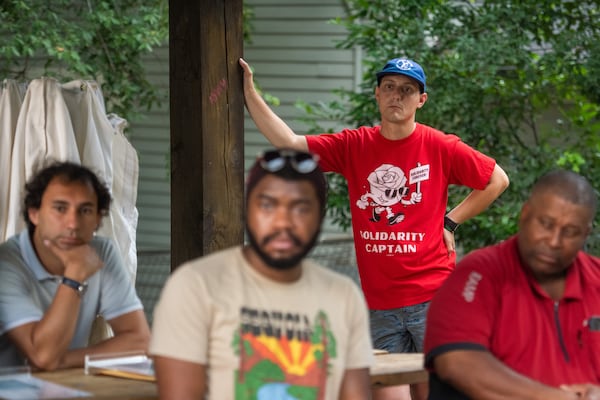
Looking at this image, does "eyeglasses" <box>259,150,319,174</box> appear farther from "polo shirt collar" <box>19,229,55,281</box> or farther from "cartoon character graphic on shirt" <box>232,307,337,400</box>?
"polo shirt collar" <box>19,229,55,281</box>

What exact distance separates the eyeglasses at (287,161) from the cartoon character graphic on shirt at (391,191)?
204 centimetres

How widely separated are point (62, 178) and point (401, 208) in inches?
74.1

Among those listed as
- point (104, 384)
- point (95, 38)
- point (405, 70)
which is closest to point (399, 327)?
point (405, 70)

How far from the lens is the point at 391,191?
5371mm

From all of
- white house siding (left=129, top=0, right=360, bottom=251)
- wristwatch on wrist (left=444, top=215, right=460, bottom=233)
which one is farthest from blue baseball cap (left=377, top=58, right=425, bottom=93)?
white house siding (left=129, top=0, right=360, bottom=251)

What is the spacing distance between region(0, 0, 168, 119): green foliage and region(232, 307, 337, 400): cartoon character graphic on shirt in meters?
6.01

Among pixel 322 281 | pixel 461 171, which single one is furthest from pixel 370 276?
pixel 322 281

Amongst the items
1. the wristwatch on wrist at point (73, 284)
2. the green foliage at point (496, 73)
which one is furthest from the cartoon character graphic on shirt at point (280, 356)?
the green foliage at point (496, 73)

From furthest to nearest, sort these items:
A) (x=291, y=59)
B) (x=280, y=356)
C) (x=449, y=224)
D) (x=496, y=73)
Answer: (x=291, y=59)
(x=496, y=73)
(x=449, y=224)
(x=280, y=356)

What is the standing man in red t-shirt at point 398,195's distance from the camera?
5.36 m

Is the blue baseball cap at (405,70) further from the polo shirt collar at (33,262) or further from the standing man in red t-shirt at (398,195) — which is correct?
the polo shirt collar at (33,262)

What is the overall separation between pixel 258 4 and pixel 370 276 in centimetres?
684

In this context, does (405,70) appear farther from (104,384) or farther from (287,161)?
(104,384)

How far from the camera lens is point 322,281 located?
11.1 ft
